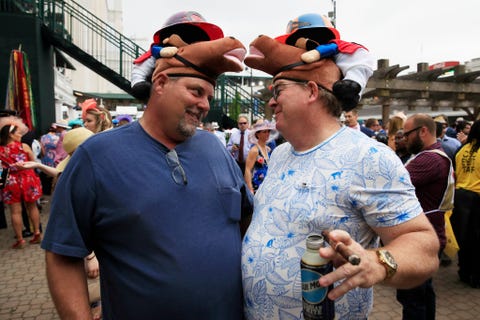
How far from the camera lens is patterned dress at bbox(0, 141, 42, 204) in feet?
18.5

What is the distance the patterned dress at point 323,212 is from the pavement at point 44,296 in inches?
102

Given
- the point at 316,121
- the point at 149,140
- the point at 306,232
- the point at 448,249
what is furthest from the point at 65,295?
the point at 448,249

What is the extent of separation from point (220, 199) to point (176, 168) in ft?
0.89

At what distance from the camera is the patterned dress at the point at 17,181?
18.5 feet

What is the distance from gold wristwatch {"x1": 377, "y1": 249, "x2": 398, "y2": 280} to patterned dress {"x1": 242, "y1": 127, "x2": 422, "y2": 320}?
0.24 m

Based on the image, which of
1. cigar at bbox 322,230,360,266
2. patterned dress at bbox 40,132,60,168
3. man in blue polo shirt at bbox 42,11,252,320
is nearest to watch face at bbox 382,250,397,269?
cigar at bbox 322,230,360,266

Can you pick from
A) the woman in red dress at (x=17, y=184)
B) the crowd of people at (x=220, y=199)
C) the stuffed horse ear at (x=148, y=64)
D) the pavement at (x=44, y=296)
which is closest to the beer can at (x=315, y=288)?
the crowd of people at (x=220, y=199)

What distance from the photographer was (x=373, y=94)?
947cm

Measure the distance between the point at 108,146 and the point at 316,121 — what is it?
3.35ft

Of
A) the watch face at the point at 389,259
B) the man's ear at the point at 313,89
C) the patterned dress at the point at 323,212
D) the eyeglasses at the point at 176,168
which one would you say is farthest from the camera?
the man's ear at the point at 313,89

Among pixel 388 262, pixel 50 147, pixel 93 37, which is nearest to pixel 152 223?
pixel 388 262

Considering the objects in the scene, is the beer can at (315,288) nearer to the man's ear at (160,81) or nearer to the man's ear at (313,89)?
the man's ear at (313,89)

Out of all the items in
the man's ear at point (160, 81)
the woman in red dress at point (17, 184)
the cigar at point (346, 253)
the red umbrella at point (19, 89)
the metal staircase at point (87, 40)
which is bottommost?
the woman in red dress at point (17, 184)

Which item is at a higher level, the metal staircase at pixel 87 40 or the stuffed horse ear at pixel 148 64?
the metal staircase at pixel 87 40
